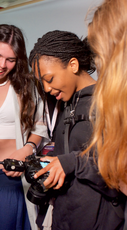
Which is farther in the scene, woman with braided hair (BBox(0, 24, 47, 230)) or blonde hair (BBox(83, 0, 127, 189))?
woman with braided hair (BBox(0, 24, 47, 230))

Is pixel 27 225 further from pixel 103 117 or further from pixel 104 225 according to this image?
pixel 103 117

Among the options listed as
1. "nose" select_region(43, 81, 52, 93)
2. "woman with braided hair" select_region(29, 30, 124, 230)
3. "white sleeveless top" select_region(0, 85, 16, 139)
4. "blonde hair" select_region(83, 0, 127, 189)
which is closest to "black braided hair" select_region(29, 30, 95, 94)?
"woman with braided hair" select_region(29, 30, 124, 230)

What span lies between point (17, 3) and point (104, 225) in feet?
6.05

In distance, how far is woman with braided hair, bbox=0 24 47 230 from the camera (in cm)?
104

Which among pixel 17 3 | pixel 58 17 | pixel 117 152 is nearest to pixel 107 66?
pixel 117 152

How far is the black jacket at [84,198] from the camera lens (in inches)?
26.4

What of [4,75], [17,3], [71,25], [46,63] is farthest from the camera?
[17,3]

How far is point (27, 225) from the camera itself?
3.64ft

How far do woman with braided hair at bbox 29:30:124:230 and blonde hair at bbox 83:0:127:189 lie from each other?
0.27ft

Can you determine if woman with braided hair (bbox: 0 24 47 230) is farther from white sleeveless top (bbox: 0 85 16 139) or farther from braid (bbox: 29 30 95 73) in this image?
braid (bbox: 29 30 95 73)

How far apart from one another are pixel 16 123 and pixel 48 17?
107cm

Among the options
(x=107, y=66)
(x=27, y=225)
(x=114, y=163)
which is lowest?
(x=27, y=225)

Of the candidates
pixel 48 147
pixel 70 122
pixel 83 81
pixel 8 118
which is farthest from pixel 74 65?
pixel 48 147

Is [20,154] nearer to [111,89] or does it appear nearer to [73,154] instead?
[73,154]
